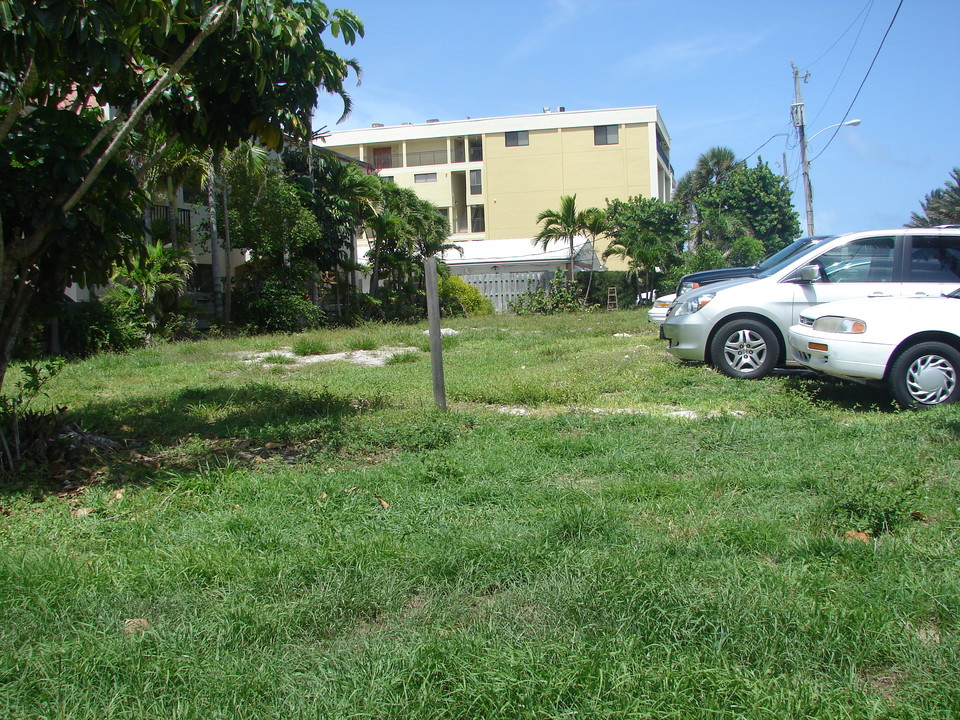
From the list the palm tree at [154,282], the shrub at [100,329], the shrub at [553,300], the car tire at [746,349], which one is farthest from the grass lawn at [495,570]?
the shrub at [553,300]

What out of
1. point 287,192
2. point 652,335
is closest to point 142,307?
point 287,192

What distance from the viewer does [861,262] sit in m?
9.34

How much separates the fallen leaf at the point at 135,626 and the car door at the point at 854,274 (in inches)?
321

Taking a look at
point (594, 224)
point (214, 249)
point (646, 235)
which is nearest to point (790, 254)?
point (214, 249)

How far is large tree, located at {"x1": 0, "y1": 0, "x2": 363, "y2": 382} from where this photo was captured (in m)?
5.32

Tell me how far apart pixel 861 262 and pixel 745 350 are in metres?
1.64

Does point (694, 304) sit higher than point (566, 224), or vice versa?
point (566, 224)

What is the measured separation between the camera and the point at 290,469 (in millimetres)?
5566

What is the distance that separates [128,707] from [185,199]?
855 inches

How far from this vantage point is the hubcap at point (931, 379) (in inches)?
287

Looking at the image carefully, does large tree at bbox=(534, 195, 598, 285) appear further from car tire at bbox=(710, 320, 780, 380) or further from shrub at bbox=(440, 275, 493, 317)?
car tire at bbox=(710, 320, 780, 380)

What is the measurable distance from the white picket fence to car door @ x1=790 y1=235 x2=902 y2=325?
21591 mm

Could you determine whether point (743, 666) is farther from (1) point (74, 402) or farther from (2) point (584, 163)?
(2) point (584, 163)

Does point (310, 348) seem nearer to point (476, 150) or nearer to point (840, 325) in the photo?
point (840, 325)
